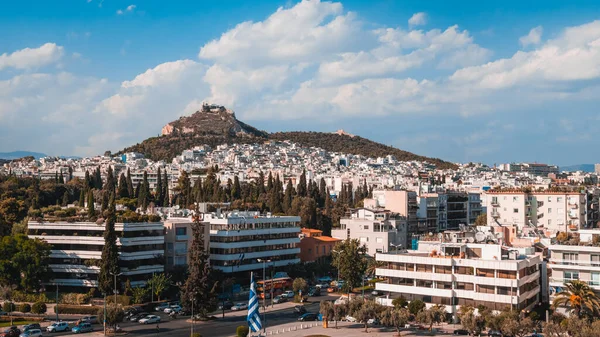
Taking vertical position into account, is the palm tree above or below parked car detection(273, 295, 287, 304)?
above

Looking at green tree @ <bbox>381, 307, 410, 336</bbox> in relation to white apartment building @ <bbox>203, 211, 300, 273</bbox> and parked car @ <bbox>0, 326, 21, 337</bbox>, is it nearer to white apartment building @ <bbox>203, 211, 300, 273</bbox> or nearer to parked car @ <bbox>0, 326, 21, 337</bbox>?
parked car @ <bbox>0, 326, 21, 337</bbox>

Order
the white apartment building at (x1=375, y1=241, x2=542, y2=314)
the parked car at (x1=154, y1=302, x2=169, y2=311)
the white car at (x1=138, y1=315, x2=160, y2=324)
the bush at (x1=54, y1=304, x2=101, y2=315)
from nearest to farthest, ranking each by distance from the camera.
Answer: the white apartment building at (x1=375, y1=241, x2=542, y2=314), the white car at (x1=138, y1=315, x2=160, y2=324), the bush at (x1=54, y1=304, x2=101, y2=315), the parked car at (x1=154, y1=302, x2=169, y2=311)

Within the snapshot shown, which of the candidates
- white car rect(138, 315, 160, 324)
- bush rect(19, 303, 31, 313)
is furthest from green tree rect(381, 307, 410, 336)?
bush rect(19, 303, 31, 313)

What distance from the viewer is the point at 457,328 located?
5856 centimetres

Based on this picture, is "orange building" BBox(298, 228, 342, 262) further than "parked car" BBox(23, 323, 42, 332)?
Yes

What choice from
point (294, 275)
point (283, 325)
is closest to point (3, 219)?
point (294, 275)

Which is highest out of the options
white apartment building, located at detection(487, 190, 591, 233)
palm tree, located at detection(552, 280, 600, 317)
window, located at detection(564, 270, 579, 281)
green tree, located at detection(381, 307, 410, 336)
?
white apartment building, located at detection(487, 190, 591, 233)

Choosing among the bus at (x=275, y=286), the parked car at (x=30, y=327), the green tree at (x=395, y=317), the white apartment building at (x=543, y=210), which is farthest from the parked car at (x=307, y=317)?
the white apartment building at (x=543, y=210)

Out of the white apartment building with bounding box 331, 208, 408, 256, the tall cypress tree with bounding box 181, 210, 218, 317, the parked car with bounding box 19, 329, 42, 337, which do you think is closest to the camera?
the parked car with bounding box 19, 329, 42, 337

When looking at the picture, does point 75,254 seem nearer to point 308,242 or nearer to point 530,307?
point 308,242

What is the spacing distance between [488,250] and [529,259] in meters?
3.54

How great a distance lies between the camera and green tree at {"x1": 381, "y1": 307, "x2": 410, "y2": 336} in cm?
5512

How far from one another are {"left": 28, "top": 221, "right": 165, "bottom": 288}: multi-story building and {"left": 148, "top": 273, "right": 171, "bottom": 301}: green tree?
2047 mm

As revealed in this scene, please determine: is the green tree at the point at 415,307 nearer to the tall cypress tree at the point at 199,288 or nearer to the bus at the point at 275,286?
the tall cypress tree at the point at 199,288
